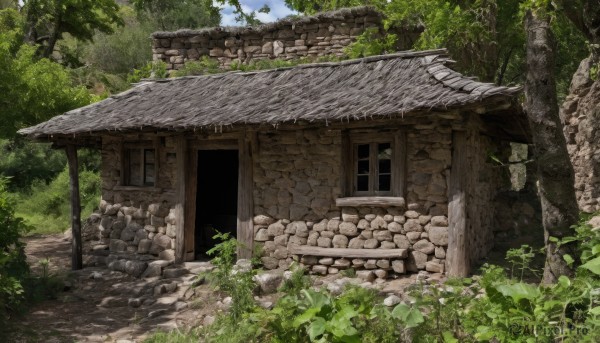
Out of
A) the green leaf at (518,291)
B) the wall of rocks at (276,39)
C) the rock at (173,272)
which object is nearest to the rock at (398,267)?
the rock at (173,272)

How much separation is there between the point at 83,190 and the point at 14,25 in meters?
8.49

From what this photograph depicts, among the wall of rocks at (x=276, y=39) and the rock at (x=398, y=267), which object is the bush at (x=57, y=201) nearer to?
the wall of rocks at (x=276, y=39)

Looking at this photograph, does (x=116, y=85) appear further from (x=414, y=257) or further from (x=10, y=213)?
(x=414, y=257)

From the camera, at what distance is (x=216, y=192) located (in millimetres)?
12062

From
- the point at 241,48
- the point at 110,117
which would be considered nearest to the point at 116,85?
the point at 241,48

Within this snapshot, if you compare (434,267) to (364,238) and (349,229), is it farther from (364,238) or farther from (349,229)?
(349,229)

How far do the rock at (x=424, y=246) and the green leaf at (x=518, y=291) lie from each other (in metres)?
3.28

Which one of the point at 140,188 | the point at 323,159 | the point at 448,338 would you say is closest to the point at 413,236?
the point at 323,159

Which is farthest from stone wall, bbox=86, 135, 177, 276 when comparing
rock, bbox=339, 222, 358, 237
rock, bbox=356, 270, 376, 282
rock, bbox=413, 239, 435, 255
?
rock, bbox=413, 239, 435, 255

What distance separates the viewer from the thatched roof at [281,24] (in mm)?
13156

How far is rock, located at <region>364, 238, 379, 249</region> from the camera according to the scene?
7.64m

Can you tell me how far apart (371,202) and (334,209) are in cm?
59

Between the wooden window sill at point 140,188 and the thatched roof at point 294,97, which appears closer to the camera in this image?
the thatched roof at point 294,97

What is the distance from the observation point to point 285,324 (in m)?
4.47
